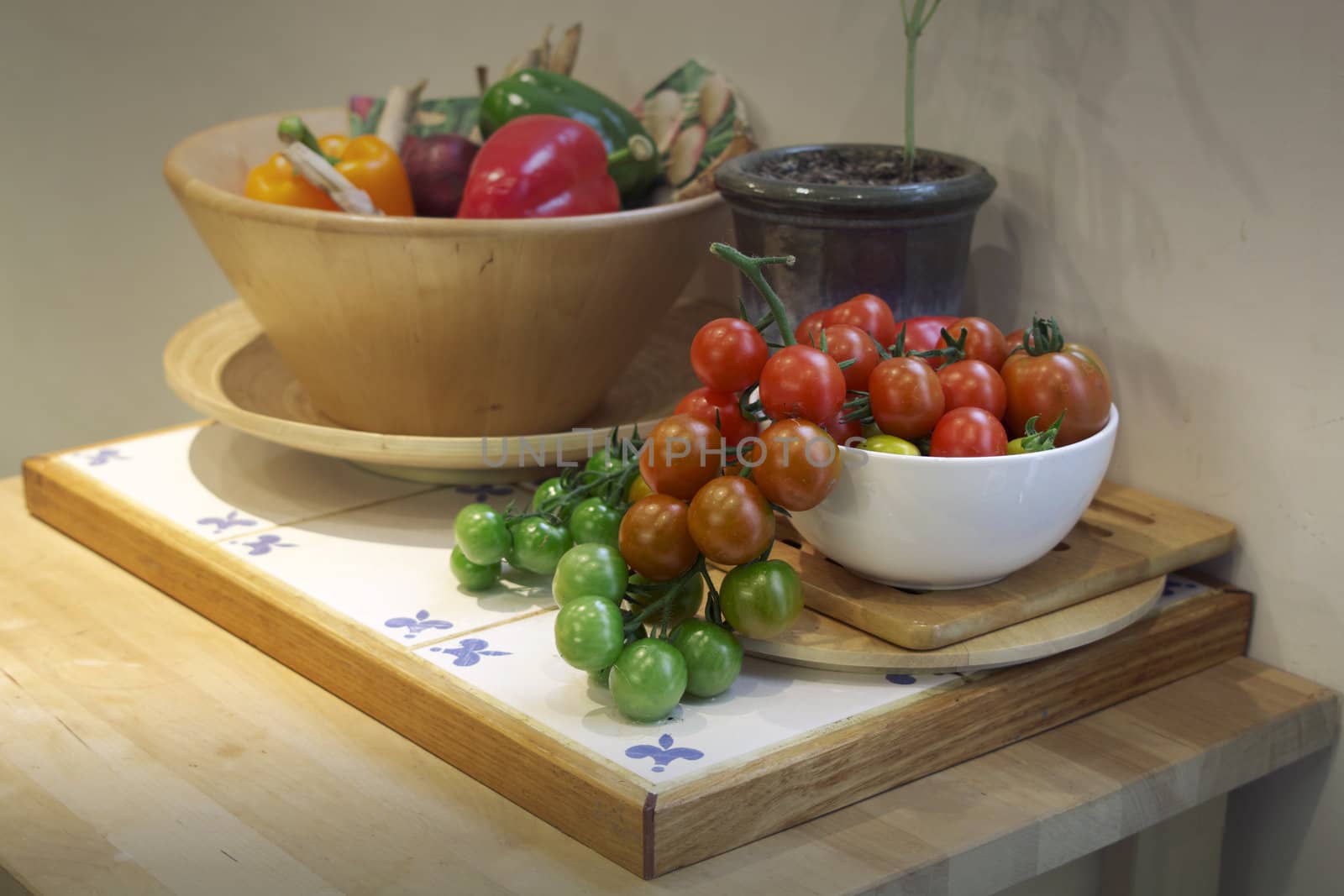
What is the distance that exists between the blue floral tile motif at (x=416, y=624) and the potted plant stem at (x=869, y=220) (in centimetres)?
32

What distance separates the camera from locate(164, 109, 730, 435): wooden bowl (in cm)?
96

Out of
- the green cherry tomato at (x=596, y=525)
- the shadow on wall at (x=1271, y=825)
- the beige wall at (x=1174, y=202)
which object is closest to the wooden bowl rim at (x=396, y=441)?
the green cherry tomato at (x=596, y=525)

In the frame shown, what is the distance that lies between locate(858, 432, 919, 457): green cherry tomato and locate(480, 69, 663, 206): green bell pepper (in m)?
0.45

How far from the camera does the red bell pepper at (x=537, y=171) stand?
1050 millimetres

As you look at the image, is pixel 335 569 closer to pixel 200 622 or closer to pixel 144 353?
pixel 200 622

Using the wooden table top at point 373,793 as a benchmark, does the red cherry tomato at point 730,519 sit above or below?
above

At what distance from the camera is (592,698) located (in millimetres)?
790

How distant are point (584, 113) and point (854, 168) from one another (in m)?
0.27

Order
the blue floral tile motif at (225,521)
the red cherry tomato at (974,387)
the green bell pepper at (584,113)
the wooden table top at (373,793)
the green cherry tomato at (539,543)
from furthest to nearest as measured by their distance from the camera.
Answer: the green bell pepper at (584,113), the blue floral tile motif at (225,521), the green cherry tomato at (539,543), the red cherry tomato at (974,387), the wooden table top at (373,793)

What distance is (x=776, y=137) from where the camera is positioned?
1188 mm

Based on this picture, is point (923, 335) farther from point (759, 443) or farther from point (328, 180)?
point (328, 180)

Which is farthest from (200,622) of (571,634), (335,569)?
(571,634)

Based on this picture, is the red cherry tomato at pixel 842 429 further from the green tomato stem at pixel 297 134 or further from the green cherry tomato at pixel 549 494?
the green tomato stem at pixel 297 134

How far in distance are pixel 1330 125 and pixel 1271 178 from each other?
0.05 m
